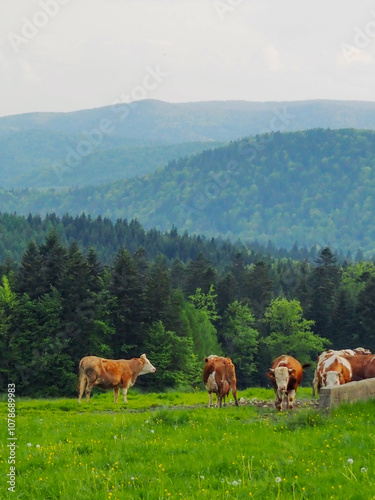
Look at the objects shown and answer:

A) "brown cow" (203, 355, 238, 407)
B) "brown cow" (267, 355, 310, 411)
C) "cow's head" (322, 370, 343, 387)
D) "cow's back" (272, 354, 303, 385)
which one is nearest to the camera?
"brown cow" (267, 355, 310, 411)

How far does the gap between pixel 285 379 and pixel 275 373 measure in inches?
16.0

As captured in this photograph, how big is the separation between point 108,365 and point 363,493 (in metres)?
22.6

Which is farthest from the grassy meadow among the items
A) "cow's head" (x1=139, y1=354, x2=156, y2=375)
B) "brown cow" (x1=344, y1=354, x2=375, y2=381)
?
"cow's head" (x1=139, y1=354, x2=156, y2=375)

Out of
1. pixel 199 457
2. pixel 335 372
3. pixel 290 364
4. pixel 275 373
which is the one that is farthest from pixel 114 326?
pixel 199 457

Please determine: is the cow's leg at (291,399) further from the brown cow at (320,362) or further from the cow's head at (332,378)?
the brown cow at (320,362)

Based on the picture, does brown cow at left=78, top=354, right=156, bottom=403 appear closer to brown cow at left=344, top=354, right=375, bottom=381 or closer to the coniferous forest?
brown cow at left=344, top=354, right=375, bottom=381

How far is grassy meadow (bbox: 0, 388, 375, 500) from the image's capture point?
12453 mm

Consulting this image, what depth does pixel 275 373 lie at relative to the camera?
2478 cm

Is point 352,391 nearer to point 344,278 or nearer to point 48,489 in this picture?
point 48,489

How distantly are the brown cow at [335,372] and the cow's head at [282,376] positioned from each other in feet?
4.04

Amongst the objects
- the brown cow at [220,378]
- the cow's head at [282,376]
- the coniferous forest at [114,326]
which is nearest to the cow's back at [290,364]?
the cow's head at [282,376]

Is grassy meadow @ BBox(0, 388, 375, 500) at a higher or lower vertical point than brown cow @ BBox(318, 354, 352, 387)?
lower

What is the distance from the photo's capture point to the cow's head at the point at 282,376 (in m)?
24.5

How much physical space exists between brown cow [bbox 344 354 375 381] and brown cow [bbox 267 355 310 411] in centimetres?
264
